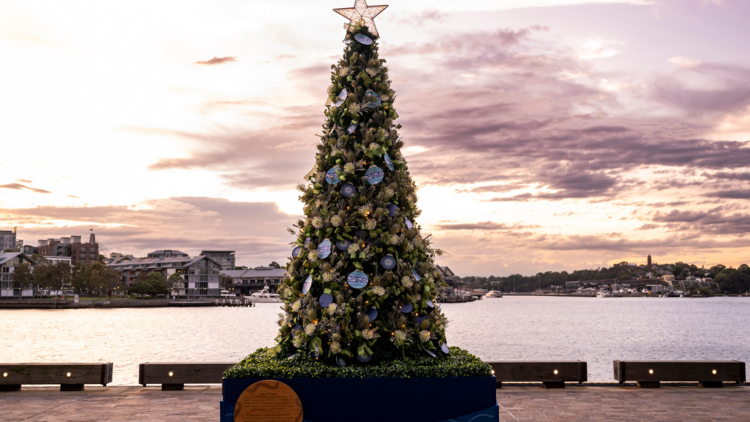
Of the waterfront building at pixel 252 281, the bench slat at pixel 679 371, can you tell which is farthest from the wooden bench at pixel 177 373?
the waterfront building at pixel 252 281

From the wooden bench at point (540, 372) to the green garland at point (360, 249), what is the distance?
4923 mm

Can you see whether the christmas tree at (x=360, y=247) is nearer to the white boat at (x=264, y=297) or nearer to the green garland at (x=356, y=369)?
the green garland at (x=356, y=369)

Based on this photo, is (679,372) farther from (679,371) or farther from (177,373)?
(177,373)

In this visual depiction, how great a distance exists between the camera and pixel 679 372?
43.3ft

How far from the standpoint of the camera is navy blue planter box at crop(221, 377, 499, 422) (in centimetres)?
775

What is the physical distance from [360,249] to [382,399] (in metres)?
2.10

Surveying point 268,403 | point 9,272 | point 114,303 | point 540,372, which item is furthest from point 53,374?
point 9,272

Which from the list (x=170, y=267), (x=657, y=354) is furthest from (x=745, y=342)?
(x=170, y=267)

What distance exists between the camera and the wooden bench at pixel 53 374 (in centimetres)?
1259

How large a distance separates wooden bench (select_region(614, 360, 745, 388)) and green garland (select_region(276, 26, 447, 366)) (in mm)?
6895

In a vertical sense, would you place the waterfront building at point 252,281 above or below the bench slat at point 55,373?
below

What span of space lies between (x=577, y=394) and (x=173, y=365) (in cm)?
906

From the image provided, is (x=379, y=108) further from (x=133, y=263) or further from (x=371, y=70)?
(x=133, y=263)

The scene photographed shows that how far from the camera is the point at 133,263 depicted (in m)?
173
